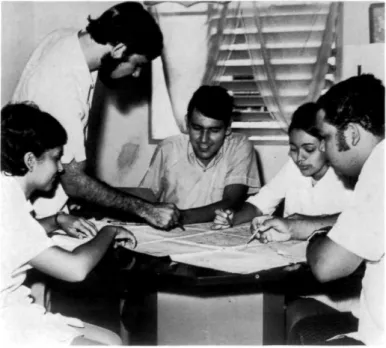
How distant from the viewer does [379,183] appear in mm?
1368

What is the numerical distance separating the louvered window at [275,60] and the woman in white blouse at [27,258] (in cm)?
217

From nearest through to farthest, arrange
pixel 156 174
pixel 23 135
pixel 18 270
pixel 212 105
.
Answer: pixel 18 270 → pixel 23 135 → pixel 212 105 → pixel 156 174

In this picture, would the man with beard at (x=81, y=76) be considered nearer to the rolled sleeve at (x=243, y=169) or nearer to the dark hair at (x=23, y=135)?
the dark hair at (x=23, y=135)

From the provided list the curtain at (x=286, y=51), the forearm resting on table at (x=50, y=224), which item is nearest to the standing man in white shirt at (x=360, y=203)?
the forearm resting on table at (x=50, y=224)

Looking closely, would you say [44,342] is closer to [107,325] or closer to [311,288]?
[107,325]

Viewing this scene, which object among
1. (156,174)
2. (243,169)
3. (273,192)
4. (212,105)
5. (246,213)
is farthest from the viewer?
(156,174)

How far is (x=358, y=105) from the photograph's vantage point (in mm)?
1510

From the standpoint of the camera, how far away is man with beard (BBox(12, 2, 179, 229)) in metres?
2.17

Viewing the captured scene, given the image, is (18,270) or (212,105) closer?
(18,270)

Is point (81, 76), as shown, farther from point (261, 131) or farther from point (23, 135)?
point (261, 131)

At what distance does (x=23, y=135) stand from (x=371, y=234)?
3.44 feet

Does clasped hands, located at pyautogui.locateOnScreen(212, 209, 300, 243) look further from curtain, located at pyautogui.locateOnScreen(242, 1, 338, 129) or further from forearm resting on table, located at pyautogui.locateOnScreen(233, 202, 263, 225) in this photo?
curtain, located at pyautogui.locateOnScreen(242, 1, 338, 129)

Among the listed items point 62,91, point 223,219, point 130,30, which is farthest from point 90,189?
point 130,30

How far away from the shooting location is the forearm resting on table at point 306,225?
1915mm
